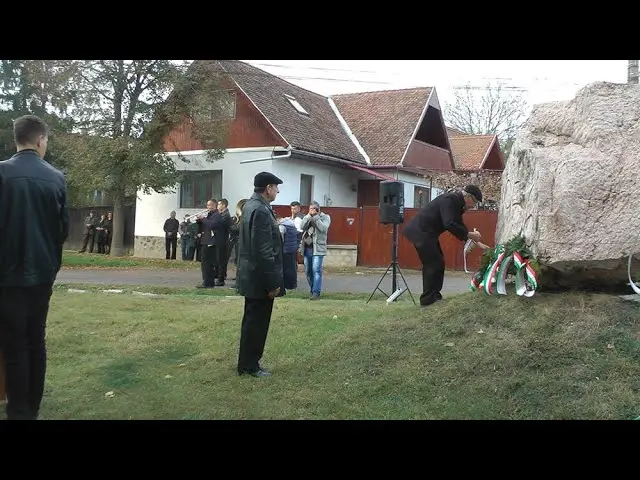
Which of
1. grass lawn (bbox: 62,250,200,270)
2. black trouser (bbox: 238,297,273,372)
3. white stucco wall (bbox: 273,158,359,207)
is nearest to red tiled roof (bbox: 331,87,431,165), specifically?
white stucco wall (bbox: 273,158,359,207)

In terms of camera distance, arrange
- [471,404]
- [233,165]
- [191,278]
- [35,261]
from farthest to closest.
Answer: [233,165], [191,278], [471,404], [35,261]

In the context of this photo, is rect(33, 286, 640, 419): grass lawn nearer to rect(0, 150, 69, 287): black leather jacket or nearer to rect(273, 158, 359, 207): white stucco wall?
rect(0, 150, 69, 287): black leather jacket

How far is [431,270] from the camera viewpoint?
6.80m

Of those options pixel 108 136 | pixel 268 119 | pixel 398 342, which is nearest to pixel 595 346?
pixel 398 342

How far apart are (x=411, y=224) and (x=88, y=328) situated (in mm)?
4224

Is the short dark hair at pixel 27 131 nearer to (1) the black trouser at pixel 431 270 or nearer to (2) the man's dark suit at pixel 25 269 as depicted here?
(2) the man's dark suit at pixel 25 269

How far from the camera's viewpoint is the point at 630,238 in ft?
17.0

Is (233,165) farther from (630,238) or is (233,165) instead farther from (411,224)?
(630,238)

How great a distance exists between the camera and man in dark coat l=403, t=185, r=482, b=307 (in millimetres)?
6664

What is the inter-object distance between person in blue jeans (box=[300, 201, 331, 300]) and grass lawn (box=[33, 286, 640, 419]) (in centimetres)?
373

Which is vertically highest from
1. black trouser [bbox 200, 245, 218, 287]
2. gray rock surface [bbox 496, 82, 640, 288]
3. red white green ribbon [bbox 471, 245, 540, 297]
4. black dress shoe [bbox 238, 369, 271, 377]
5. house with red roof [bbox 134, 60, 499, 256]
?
house with red roof [bbox 134, 60, 499, 256]

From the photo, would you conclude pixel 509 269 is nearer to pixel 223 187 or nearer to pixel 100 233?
pixel 223 187

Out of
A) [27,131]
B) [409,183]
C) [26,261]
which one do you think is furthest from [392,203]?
[409,183]

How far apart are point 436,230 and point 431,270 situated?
488 mm
